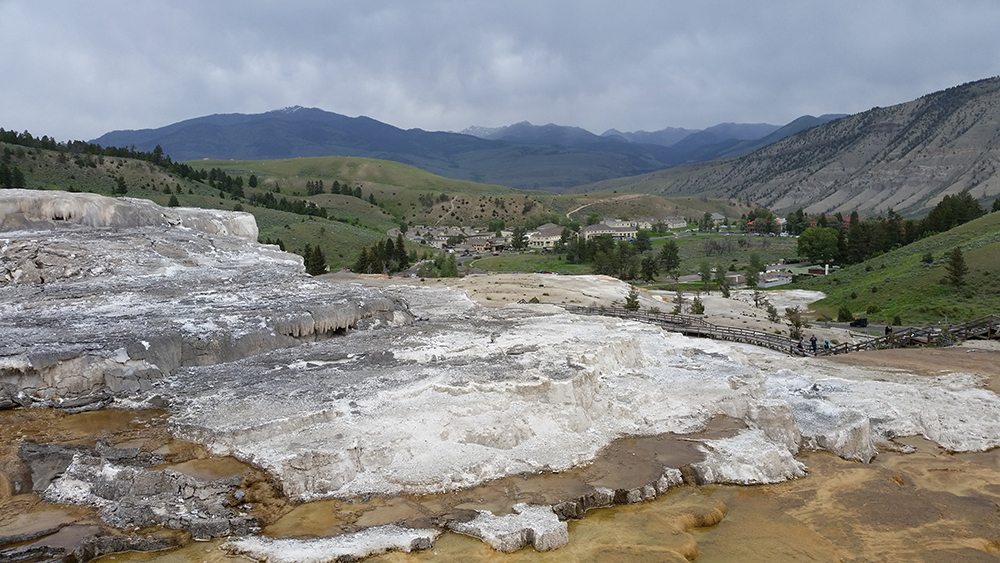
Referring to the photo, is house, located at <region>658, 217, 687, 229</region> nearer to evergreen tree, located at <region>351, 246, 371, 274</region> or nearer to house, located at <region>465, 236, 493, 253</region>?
house, located at <region>465, 236, 493, 253</region>

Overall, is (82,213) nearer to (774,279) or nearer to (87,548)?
(87,548)

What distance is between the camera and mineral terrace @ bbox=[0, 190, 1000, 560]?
52.3 ft

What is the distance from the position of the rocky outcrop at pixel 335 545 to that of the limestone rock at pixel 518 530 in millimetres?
874

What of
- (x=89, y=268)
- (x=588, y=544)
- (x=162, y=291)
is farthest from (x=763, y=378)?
(x=89, y=268)

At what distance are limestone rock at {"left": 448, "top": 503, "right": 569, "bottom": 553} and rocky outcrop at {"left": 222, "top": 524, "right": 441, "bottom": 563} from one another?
87cm

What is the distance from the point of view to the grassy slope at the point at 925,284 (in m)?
46.7

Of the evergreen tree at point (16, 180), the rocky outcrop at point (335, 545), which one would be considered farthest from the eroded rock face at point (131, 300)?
the evergreen tree at point (16, 180)

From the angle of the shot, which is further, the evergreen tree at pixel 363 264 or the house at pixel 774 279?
the house at pixel 774 279

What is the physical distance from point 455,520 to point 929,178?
207961mm

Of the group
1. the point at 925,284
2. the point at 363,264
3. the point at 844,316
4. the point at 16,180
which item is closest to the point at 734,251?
the point at 925,284

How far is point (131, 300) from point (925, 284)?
173ft

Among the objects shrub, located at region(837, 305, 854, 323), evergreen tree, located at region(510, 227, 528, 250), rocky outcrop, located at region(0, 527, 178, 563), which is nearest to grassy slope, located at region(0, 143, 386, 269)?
evergreen tree, located at region(510, 227, 528, 250)

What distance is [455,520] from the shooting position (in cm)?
1509

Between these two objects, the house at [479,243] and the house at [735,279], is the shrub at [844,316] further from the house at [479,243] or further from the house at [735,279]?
the house at [479,243]
